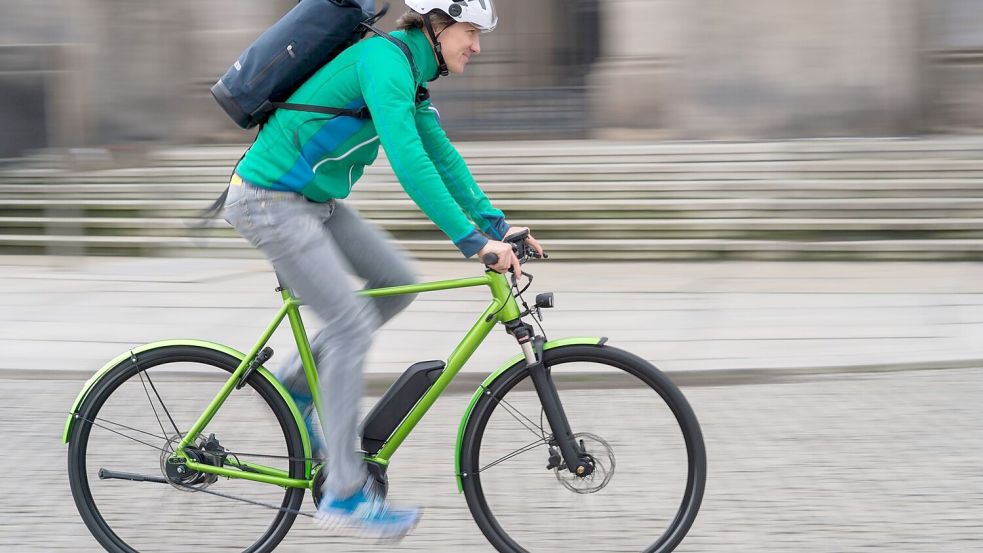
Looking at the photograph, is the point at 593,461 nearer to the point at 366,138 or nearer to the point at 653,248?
the point at 366,138

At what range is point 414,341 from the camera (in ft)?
21.7

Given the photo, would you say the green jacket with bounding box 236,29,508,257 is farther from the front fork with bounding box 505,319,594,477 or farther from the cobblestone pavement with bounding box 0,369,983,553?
the cobblestone pavement with bounding box 0,369,983,553

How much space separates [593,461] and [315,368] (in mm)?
856

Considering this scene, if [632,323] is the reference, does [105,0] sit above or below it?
above

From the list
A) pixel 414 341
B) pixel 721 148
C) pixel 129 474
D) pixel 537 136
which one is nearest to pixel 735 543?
pixel 129 474

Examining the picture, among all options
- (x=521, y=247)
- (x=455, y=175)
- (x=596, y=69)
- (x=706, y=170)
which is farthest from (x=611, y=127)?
(x=521, y=247)

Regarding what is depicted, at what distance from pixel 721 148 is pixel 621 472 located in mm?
6375

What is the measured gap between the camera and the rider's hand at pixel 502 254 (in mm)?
3236

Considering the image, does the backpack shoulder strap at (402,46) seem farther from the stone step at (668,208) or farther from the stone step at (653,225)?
the stone step at (668,208)

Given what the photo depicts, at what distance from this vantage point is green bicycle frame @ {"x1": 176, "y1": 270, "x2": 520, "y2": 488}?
3404 mm

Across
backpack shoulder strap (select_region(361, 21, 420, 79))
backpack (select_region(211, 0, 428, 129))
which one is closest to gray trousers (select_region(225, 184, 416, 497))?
backpack (select_region(211, 0, 428, 129))

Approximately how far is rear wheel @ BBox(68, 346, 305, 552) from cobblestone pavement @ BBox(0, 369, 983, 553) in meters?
0.13

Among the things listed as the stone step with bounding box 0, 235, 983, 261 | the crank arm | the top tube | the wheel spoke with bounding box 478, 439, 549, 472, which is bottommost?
the stone step with bounding box 0, 235, 983, 261

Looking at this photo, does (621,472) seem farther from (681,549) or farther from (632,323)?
(632,323)
